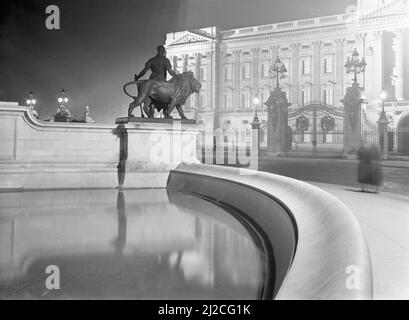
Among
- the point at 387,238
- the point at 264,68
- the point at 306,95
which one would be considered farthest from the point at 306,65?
the point at 387,238

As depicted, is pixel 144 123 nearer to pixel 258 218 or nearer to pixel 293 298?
pixel 258 218

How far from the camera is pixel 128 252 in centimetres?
506

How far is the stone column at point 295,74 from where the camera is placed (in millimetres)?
67062

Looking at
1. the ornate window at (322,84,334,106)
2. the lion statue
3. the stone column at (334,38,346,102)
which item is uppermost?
the stone column at (334,38,346,102)

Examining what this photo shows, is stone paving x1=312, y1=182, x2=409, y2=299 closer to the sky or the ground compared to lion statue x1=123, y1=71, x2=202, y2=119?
closer to the ground

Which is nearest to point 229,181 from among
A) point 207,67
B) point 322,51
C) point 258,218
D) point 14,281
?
point 258,218

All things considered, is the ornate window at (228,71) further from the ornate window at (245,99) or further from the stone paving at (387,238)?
the stone paving at (387,238)

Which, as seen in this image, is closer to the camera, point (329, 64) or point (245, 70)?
point (329, 64)

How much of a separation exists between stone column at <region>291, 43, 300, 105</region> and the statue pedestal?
56990 millimetres

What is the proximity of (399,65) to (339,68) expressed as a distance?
9.58m

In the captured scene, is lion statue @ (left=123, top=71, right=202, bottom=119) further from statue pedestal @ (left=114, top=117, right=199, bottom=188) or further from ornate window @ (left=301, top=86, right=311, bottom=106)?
ornate window @ (left=301, top=86, right=311, bottom=106)

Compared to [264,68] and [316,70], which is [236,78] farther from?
[316,70]

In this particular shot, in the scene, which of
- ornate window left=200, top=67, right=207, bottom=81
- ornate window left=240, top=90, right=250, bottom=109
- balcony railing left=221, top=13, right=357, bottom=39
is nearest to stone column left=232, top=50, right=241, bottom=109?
ornate window left=240, top=90, right=250, bottom=109

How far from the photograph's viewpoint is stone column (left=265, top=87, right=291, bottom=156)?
25.7 meters
